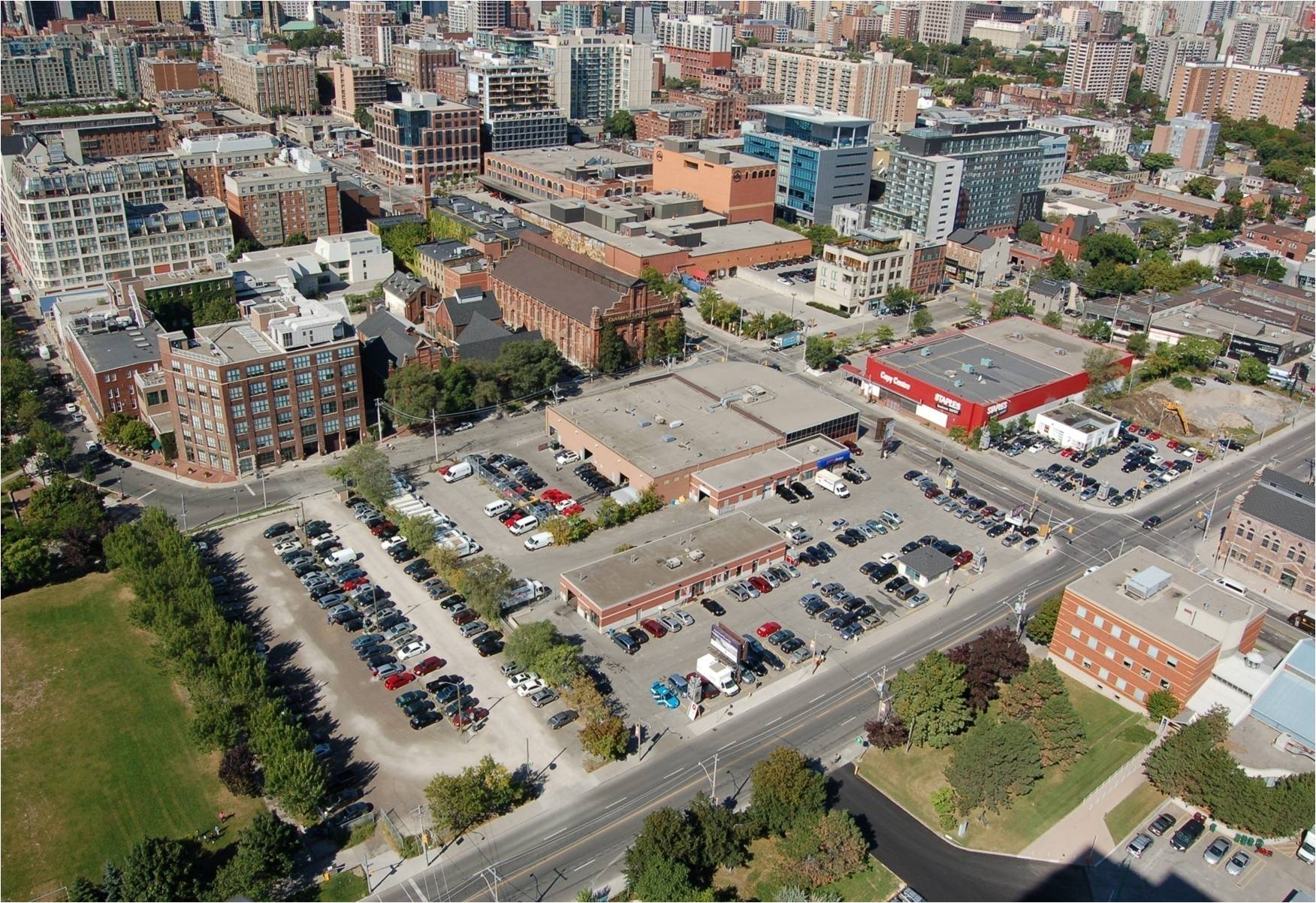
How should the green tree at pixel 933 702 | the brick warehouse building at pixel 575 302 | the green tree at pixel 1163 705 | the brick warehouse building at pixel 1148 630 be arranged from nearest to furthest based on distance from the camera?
1. the green tree at pixel 933 702
2. the green tree at pixel 1163 705
3. the brick warehouse building at pixel 1148 630
4. the brick warehouse building at pixel 575 302

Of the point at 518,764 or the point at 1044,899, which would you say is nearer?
the point at 1044,899

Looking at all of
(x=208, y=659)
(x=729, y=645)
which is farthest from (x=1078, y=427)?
(x=208, y=659)

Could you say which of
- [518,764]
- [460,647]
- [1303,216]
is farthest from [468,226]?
[1303,216]

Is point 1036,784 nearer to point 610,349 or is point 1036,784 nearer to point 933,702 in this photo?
point 933,702

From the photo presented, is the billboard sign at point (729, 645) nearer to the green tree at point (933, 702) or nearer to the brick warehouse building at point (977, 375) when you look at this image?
the green tree at point (933, 702)

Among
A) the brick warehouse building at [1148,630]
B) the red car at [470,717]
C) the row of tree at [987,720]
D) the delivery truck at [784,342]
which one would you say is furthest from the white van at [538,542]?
the delivery truck at [784,342]

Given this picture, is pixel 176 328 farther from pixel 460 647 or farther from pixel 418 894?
pixel 418 894

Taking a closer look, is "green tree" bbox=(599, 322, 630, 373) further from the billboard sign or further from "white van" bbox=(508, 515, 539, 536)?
the billboard sign
